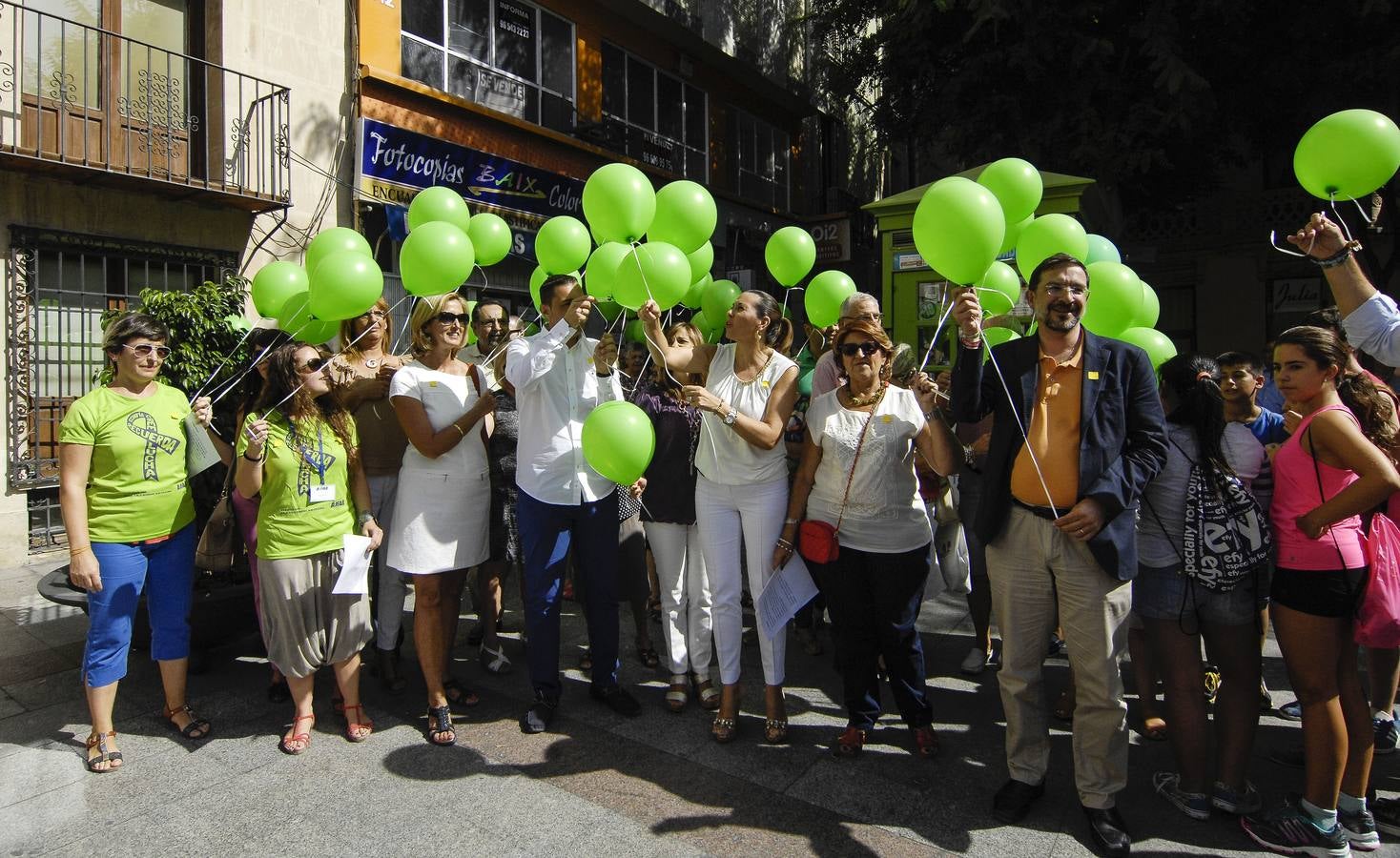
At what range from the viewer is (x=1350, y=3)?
8547 millimetres

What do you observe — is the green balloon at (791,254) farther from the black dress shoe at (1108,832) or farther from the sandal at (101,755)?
the sandal at (101,755)

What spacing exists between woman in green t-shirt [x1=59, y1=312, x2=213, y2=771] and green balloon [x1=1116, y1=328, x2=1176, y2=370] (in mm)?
4103

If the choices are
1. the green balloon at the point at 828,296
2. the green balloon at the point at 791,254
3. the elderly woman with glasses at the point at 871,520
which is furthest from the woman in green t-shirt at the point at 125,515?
the green balloon at the point at 828,296

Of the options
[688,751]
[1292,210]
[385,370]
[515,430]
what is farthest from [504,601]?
[1292,210]

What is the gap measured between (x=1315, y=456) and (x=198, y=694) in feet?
16.0

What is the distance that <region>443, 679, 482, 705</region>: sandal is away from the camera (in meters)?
3.93

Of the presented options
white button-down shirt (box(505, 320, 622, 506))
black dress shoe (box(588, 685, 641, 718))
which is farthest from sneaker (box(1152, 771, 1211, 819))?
white button-down shirt (box(505, 320, 622, 506))

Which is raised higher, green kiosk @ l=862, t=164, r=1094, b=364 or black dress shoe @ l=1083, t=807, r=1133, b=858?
green kiosk @ l=862, t=164, r=1094, b=364

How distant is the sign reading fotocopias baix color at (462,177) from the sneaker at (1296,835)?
298 inches

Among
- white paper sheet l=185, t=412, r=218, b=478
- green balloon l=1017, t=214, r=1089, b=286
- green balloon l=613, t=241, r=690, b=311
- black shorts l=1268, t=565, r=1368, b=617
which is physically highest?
green balloon l=1017, t=214, r=1089, b=286

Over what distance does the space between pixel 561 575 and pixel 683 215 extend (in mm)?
1746

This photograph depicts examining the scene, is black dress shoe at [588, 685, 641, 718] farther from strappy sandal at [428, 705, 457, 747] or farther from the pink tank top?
the pink tank top

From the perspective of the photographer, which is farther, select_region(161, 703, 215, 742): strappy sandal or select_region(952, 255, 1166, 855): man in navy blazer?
select_region(161, 703, 215, 742): strappy sandal

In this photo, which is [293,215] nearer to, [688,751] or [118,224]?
[118,224]
